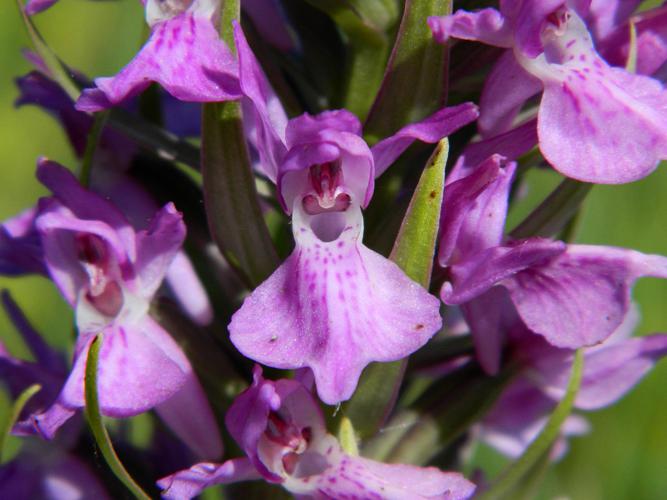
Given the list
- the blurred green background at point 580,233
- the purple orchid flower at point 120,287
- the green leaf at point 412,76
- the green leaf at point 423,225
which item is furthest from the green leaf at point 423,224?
the blurred green background at point 580,233

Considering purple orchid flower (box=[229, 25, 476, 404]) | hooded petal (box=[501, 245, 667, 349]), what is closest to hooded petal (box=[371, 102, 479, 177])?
purple orchid flower (box=[229, 25, 476, 404])

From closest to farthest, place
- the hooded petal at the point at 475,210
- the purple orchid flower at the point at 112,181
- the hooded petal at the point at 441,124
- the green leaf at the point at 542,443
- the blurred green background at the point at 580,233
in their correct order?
the hooded petal at the point at 441,124
the hooded petal at the point at 475,210
the green leaf at the point at 542,443
the purple orchid flower at the point at 112,181
the blurred green background at the point at 580,233

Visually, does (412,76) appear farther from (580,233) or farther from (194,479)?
(580,233)

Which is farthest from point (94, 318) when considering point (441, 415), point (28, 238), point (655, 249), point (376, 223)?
point (655, 249)

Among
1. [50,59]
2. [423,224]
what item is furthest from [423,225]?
[50,59]

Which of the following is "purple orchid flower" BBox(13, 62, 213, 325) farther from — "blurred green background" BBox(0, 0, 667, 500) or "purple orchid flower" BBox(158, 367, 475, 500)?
"blurred green background" BBox(0, 0, 667, 500)

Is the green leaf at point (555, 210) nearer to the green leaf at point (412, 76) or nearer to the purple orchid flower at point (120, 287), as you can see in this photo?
the green leaf at point (412, 76)
